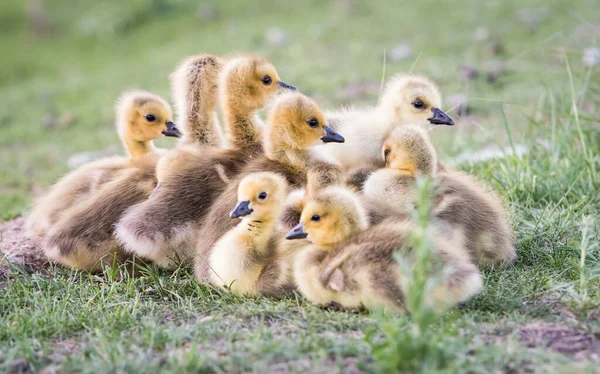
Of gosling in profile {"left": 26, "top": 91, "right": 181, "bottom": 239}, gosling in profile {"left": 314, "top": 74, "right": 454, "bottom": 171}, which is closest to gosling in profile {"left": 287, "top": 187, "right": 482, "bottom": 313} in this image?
gosling in profile {"left": 314, "top": 74, "right": 454, "bottom": 171}

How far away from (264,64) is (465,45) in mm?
5938

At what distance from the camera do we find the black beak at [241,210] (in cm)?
286

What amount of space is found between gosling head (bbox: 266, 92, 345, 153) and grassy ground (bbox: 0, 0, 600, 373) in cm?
76

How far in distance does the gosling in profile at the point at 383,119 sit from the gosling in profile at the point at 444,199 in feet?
1.07

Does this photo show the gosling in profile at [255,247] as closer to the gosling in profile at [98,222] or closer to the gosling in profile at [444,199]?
the gosling in profile at [444,199]

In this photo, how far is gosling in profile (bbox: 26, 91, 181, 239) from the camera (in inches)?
152

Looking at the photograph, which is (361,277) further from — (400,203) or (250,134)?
(250,134)

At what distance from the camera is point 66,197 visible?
3877 millimetres

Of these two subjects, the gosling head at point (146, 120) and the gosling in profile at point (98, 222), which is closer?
the gosling in profile at point (98, 222)

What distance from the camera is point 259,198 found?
291 cm

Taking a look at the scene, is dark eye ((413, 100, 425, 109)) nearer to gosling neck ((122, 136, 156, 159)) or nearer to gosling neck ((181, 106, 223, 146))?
gosling neck ((181, 106, 223, 146))

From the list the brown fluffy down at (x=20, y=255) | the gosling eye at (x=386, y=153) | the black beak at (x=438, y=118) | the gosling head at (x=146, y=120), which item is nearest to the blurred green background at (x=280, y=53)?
the brown fluffy down at (x=20, y=255)

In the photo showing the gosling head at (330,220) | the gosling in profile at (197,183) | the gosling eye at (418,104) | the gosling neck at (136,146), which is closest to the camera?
the gosling head at (330,220)

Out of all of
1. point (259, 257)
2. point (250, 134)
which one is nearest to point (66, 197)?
point (250, 134)
